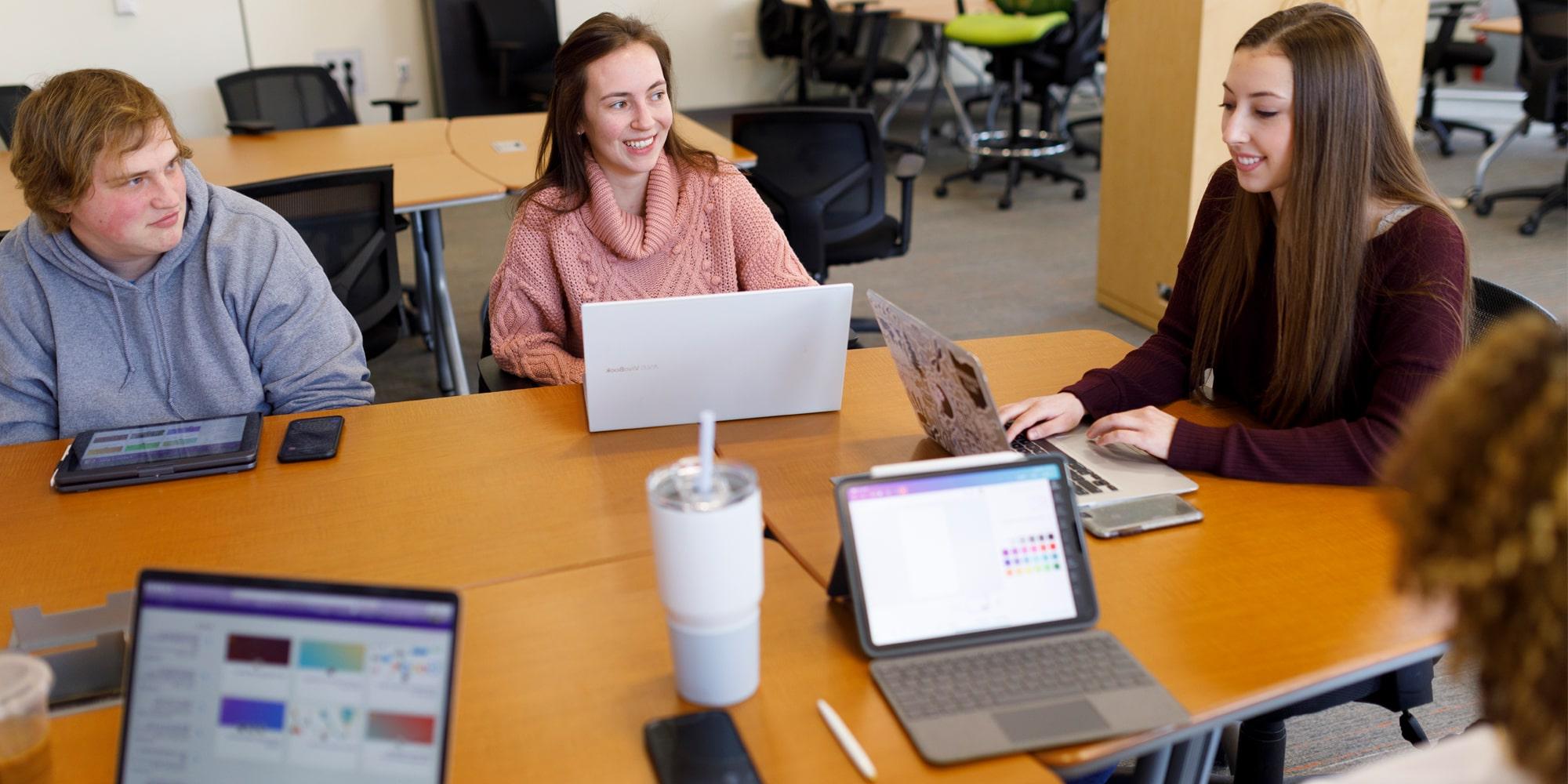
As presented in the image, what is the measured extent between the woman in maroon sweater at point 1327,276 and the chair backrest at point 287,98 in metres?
3.42

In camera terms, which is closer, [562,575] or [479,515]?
[562,575]

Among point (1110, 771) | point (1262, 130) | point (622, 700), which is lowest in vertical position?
point (1110, 771)

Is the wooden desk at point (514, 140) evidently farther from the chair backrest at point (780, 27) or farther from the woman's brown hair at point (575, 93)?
the chair backrest at point (780, 27)

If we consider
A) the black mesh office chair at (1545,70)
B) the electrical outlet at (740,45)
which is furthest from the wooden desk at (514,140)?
the electrical outlet at (740,45)

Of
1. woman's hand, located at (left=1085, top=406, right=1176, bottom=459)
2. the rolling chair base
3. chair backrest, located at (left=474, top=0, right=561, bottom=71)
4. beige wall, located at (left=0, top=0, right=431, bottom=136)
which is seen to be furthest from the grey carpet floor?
woman's hand, located at (left=1085, top=406, right=1176, bottom=459)

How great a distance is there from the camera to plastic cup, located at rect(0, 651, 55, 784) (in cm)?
99

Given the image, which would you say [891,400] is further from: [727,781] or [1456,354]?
[727,781]

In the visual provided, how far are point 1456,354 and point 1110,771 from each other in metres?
0.71

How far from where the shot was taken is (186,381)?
1932 mm

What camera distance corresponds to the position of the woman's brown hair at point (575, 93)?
220cm

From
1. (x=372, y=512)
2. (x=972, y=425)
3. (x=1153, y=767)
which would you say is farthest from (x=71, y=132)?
(x=1153, y=767)

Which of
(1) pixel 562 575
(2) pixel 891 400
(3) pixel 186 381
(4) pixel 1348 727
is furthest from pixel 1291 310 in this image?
(3) pixel 186 381

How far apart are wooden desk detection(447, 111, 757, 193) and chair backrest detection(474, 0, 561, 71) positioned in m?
2.58

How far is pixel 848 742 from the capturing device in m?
1.07
